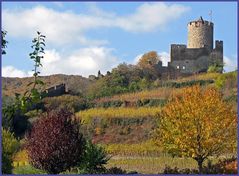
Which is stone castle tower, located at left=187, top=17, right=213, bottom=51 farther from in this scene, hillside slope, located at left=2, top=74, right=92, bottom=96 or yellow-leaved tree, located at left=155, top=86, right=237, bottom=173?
yellow-leaved tree, located at left=155, top=86, right=237, bottom=173

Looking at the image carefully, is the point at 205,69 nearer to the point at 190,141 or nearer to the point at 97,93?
the point at 97,93

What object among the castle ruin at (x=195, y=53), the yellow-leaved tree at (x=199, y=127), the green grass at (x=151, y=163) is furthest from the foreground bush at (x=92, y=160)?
the castle ruin at (x=195, y=53)

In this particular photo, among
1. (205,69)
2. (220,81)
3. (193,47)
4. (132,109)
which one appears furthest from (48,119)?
(193,47)

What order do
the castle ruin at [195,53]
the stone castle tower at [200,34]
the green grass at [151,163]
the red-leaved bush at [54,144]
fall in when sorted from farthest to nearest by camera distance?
the stone castle tower at [200,34], the castle ruin at [195,53], the green grass at [151,163], the red-leaved bush at [54,144]

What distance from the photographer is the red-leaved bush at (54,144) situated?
1811 cm

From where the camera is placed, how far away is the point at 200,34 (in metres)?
70.5

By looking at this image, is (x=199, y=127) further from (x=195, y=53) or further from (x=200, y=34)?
(x=200, y=34)

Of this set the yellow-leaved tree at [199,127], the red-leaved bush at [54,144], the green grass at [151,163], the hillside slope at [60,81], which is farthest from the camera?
the hillside slope at [60,81]

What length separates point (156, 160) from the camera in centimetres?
2645

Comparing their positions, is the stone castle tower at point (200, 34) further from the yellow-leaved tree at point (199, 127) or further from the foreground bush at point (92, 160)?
the foreground bush at point (92, 160)

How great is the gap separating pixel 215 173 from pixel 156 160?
28.3 ft

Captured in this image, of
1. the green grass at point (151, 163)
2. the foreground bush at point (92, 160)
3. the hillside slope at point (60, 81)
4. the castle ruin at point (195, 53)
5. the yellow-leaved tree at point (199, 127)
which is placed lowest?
the green grass at point (151, 163)

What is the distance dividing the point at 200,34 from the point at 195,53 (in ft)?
13.2

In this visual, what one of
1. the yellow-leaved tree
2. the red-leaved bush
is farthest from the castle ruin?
the red-leaved bush
